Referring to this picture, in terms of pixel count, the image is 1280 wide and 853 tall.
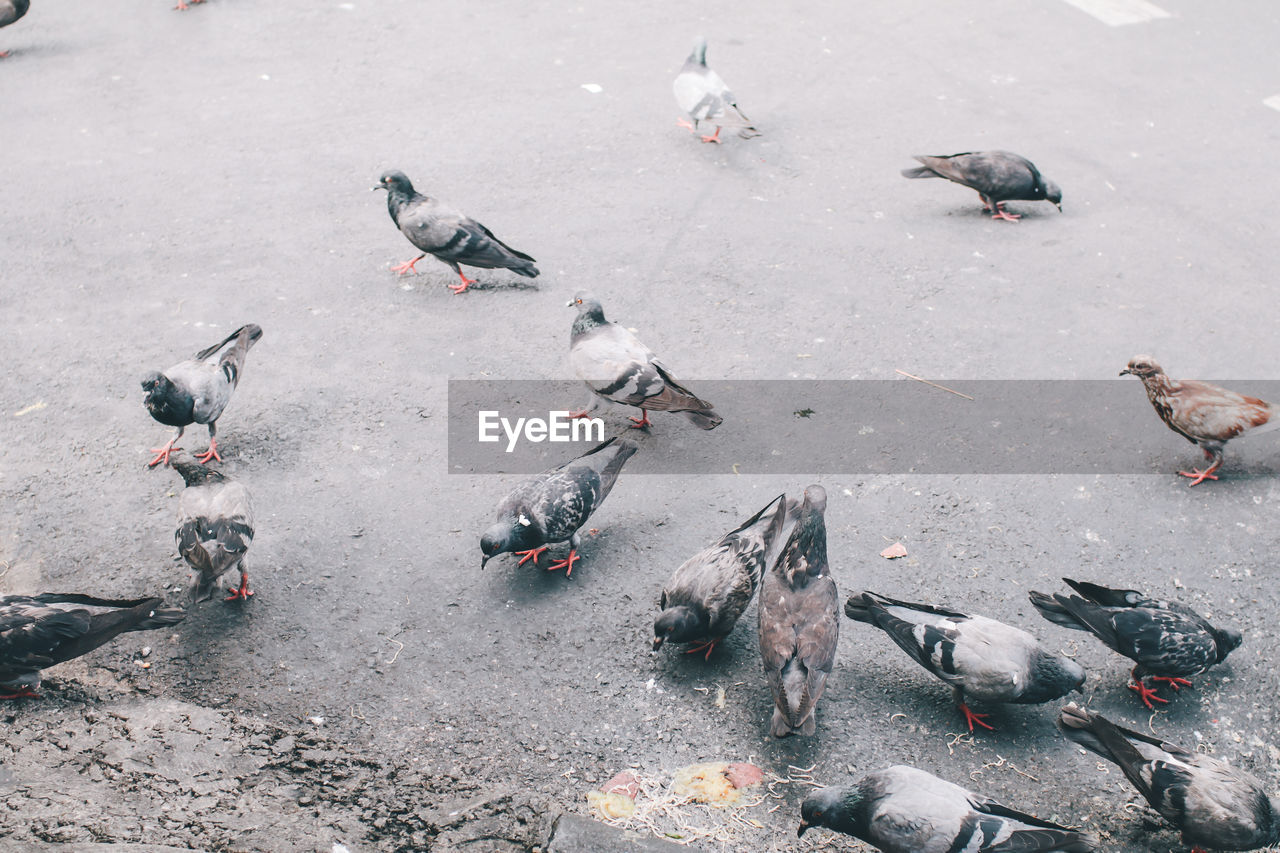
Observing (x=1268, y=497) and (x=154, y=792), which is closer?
(x=154, y=792)

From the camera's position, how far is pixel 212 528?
4809 mm

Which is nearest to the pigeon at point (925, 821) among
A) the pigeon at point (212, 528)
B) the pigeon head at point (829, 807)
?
the pigeon head at point (829, 807)

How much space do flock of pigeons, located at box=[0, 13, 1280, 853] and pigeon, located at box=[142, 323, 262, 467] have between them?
0.04ft

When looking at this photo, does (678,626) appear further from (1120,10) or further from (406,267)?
(1120,10)

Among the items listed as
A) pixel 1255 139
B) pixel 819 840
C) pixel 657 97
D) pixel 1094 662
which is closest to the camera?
pixel 819 840

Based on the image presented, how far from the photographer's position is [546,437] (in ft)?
20.4

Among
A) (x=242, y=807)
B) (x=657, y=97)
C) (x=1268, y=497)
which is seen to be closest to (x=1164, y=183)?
(x=1268, y=497)

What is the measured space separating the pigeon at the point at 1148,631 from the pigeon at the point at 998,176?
463cm

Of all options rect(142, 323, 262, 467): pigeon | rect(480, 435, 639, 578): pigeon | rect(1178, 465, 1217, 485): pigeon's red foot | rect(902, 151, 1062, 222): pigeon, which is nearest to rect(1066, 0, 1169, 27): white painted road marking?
rect(902, 151, 1062, 222): pigeon

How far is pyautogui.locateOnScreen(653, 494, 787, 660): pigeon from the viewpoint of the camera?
4.56 m

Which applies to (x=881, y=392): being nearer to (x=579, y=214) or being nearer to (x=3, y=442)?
(x=579, y=214)

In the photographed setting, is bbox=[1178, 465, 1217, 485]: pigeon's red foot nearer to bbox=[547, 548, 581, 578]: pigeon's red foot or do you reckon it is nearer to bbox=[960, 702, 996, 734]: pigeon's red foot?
bbox=[960, 702, 996, 734]: pigeon's red foot

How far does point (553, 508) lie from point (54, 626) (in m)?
2.40

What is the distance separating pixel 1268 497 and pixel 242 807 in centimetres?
586
